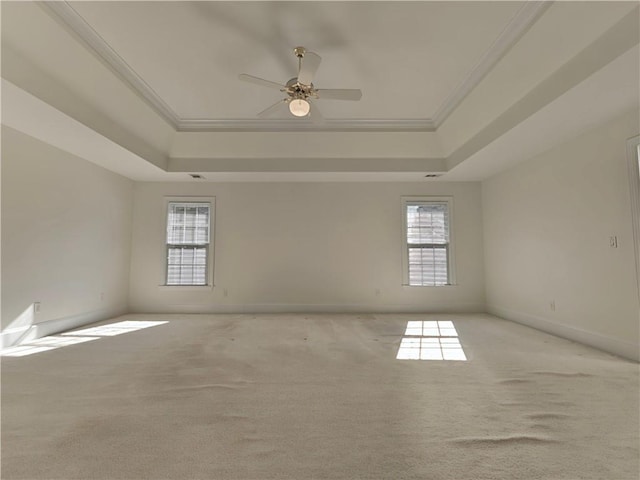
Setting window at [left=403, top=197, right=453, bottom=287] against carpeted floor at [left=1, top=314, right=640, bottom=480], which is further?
window at [left=403, top=197, right=453, bottom=287]

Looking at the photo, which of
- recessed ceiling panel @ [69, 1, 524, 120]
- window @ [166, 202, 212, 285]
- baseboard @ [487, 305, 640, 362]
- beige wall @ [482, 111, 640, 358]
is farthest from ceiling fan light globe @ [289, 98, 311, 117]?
baseboard @ [487, 305, 640, 362]

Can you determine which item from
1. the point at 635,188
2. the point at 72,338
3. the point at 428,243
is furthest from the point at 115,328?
the point at 635,188

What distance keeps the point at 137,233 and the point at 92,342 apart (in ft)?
7.90

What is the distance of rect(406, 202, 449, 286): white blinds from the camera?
205 inches

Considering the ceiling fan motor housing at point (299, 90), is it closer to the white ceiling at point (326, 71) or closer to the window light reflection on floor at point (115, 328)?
the white ceiling at point (326, 71)

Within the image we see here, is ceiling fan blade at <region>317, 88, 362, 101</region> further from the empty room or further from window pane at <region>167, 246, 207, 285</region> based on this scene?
window pane at <region>167, 246, 207, 285</region>

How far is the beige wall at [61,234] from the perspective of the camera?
321 centimetres

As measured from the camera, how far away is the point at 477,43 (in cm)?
258

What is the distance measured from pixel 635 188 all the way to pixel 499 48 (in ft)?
6.12

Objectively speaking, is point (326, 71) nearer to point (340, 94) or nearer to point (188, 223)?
point (340, 94)

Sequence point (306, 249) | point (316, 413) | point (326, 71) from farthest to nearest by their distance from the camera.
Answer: point (306, 249)
point (326, 71)
point (316, 413)

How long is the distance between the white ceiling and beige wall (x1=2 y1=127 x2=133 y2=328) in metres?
0.34

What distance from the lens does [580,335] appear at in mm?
3273

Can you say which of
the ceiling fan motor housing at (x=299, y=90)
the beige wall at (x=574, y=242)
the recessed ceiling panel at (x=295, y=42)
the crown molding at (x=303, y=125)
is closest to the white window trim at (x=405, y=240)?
the beige wall at (x=574, y=242)
